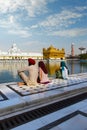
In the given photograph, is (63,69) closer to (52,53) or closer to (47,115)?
(47,115)

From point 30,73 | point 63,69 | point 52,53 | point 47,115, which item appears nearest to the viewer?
point 47,115

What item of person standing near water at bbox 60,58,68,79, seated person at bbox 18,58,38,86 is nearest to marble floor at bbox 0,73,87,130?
seated person at bbox 18,58,38,86

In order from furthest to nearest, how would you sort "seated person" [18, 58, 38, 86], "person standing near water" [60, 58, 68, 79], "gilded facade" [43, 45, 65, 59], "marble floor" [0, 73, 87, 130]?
"gilded facade" [43, 45, 65, 59] < "person standing near water" [60, 58, 68, 79] < "seated person" [18, 58, 38, 86] < "marble floor" [0, 73, 87, 130]

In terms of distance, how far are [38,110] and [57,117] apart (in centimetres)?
57

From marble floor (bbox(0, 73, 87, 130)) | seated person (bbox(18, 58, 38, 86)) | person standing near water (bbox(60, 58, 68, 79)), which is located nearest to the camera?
marble floor (bbox(0, 73, 87, 130))

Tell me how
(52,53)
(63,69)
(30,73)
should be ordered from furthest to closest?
(52,53) → (63,69) → (30,73)

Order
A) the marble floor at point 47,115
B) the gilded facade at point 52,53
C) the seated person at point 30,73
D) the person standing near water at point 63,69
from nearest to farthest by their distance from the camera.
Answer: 1. the marble floor at point 47,115
2. the seated person at point 30,73
3. the person standing near water at point 63,69
4. the gilded facade at point 52,53

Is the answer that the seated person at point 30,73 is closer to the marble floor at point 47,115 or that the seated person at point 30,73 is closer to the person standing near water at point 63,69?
the marble floor at point 47,115

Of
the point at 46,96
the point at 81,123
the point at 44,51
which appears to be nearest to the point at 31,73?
the point at 46,96

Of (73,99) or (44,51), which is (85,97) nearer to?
(73,99)

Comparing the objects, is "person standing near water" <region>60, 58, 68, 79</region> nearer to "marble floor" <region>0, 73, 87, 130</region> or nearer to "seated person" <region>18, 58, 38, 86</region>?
"seated person" <region>18, 58, 38, 86</region>

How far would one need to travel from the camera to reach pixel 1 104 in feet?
13.4

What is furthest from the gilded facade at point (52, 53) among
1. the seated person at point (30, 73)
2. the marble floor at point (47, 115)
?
the marble floor at point (47, 115)

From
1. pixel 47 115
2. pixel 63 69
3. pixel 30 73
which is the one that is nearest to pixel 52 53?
pixel 63 69
